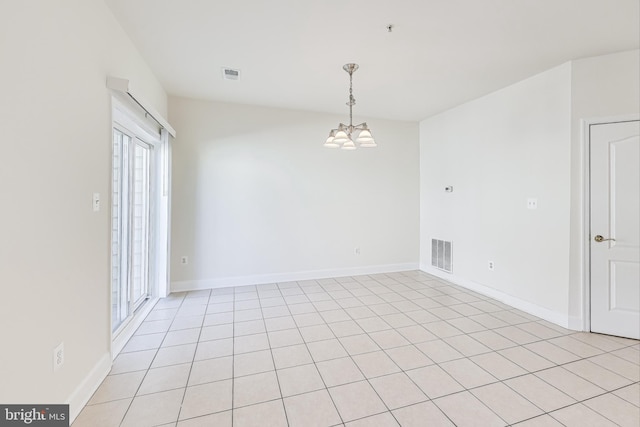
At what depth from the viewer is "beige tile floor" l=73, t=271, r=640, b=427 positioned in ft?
5.83

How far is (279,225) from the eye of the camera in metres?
4.55

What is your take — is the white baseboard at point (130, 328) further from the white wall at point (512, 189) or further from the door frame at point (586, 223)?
the door frame at point (586, 223)

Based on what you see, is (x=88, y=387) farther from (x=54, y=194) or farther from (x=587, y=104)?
(x=587, y=104)

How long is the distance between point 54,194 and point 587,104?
4.48 metres

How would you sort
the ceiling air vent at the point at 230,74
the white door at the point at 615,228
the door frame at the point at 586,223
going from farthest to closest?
the ceiling air vent at the point at 230,74 → the door frame at the point at 586,223 → the white door at the point at 615,228

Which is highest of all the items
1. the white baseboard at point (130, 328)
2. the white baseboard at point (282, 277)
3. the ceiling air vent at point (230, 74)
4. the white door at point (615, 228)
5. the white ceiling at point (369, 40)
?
the ceiling air vent at point (230, 74)

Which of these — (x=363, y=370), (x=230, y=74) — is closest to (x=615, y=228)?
(x=363, y=370)

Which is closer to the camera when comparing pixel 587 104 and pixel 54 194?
pixel 54 194

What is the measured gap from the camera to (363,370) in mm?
2244

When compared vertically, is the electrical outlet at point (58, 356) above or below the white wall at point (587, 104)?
below

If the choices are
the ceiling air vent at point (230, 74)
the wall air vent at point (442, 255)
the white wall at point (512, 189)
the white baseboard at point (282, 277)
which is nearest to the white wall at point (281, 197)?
the white baseboard at point (282, 277)

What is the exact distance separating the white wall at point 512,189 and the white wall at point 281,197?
0.81 metres

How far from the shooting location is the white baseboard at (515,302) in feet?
9.93

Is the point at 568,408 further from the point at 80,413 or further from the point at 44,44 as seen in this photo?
the point at 44,44
